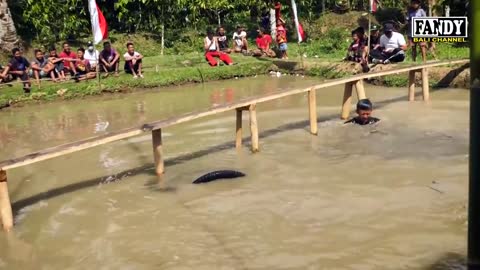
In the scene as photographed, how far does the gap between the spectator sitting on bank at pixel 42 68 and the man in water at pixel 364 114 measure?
7.88 metres

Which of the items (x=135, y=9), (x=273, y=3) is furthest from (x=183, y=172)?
(x=135, y=9)

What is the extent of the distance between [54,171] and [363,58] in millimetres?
7911

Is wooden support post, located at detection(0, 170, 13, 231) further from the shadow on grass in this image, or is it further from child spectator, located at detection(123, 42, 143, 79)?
child spectator, located at detection(123, 42, 143, 79)

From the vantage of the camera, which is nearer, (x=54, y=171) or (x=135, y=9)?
(x=54, y=171)

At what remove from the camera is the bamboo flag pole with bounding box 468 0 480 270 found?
8.52 feet

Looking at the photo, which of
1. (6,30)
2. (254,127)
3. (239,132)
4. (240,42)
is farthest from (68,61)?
(254,127)

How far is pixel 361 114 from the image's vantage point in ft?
30.6

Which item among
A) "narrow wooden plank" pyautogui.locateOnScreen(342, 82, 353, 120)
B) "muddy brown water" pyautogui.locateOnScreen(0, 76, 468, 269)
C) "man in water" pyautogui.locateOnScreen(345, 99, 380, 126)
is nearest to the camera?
"muddy brown water" pyautogui.locateOnScreen(0, 76, 468, 269)

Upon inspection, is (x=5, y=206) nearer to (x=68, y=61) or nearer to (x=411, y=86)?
(x=411, y=86)

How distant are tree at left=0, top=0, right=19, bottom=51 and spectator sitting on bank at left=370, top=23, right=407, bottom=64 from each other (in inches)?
366

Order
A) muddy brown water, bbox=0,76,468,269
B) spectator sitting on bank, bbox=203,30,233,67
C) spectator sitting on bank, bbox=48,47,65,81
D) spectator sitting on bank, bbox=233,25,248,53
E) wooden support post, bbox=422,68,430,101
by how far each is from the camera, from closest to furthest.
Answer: muddy brown water, bbox=0,76,468,269 → wooden support post, bbox=422,68,430,101 → spectator sitting on bank, bbox=48,47,65,81 → spectator sitting on bank, bbox=203,30,233,67 → spectator sitting on bank, bbox=233,25,248,53

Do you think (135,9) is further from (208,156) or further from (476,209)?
(476,209)

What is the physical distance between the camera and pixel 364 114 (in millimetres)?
9352

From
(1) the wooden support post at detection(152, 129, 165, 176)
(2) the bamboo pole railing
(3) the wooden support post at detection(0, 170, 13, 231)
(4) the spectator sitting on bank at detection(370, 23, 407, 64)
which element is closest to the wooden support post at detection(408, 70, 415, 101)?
(2) the bamboo pole railing
